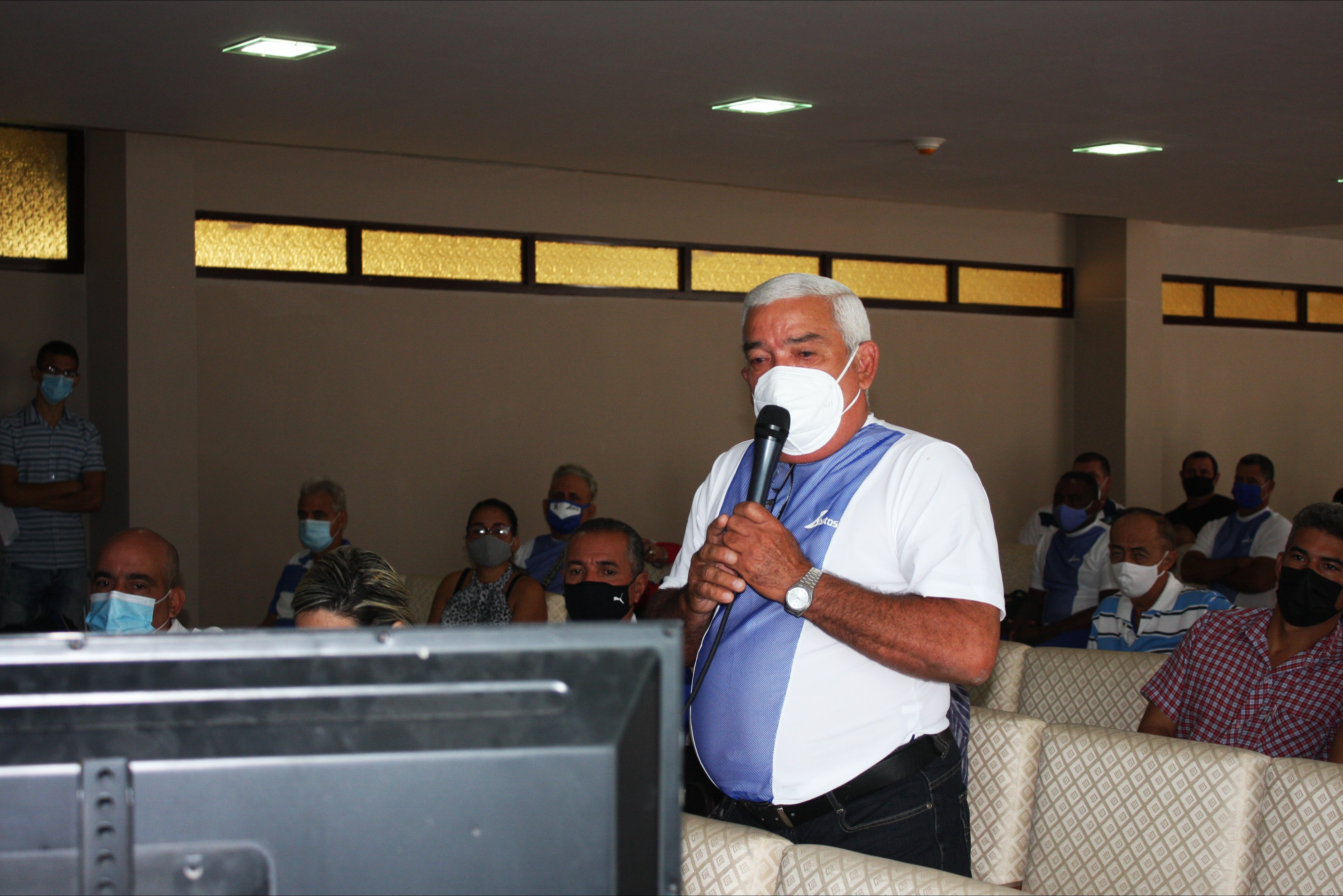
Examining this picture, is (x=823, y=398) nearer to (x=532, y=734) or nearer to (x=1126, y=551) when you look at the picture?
(x=532, y=734)

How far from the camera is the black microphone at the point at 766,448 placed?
1747mm

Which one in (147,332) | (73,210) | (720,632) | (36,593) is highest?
(73,210)

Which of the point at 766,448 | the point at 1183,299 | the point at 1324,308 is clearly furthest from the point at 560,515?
the point at 1324,308

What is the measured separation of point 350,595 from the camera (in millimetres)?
2051

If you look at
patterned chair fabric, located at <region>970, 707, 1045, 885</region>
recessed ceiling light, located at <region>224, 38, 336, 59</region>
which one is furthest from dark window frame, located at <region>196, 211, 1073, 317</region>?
patterned chair fabric, located at <region>970, 707, 1045, 885</region>

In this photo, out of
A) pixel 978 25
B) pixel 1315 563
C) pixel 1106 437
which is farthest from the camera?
pixel 1106 437

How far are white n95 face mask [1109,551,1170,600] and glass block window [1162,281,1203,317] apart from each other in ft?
18.0

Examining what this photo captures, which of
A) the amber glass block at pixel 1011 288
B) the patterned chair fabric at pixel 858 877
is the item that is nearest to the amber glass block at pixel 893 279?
the amber glass block at pixel 1011 288

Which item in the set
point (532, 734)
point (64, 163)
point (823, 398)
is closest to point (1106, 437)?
point (64, 163)

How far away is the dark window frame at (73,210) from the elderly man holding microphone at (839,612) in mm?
Answer: 5158

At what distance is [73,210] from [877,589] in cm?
551

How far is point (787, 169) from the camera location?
7023 millimetres

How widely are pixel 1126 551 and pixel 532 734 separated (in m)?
3.90

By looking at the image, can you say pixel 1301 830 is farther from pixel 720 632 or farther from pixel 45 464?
pixel 45 464
